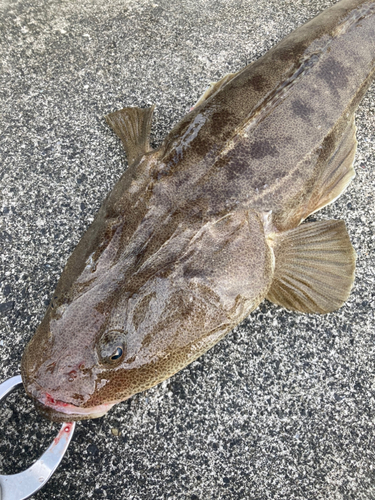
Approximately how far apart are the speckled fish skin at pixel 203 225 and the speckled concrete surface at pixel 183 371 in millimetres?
405

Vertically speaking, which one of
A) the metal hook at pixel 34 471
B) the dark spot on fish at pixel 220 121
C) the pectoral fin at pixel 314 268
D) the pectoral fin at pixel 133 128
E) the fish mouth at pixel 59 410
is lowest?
the pectoral fin at pixel 314 268

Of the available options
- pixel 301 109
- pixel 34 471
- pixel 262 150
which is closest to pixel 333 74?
pixel 301 109

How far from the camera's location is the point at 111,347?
1886 mm

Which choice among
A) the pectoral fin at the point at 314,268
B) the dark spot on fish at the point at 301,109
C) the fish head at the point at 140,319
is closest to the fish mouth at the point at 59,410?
the fish head at the point at 140,319

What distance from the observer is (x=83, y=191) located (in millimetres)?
2977

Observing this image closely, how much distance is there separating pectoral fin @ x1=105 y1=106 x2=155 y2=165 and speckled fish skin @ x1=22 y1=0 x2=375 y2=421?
43 centimetres

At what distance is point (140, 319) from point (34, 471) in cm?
97

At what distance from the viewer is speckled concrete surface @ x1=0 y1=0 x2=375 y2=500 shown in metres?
2.32

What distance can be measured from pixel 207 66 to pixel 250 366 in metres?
2.67

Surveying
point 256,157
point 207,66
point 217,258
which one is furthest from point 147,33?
point 217,258

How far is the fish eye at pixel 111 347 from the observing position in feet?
6.17

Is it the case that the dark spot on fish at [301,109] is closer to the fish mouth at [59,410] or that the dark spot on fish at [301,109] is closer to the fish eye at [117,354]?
the fish eye at [117,354]

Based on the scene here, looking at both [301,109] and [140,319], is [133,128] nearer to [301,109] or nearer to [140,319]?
[301,109]

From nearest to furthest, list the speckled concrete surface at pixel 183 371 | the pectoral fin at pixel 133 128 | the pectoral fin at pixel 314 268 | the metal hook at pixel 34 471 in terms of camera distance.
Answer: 1. the metal hook at pixel 34 471
2. the speckled concrete surface at pixel 183 371
3. the pectoral fin at pixel 314 268
4. the pectoral fin at pixel 133 128
